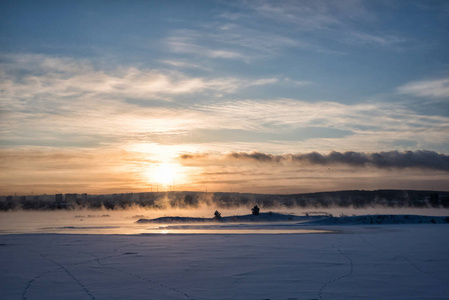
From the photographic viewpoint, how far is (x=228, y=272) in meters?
13.9

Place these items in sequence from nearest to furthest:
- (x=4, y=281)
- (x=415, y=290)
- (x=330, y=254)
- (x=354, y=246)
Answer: (x=415, y=290) < (x=4, y=281) < (x=330, y=254) < (x=354, y=246)

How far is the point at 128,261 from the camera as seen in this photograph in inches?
658

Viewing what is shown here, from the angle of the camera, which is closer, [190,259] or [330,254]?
[190,259]

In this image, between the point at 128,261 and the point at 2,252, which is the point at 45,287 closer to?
the point at 128,261

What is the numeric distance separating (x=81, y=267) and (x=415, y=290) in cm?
1039

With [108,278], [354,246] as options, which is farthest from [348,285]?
[354,246]

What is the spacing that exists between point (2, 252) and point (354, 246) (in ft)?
53.3

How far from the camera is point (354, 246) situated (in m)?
21.8

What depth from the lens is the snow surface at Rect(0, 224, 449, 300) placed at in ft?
35.9

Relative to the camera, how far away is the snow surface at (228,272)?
1094cm

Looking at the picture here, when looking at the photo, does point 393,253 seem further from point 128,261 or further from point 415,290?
point 128,261

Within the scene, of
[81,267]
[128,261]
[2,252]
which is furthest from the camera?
[2,252]

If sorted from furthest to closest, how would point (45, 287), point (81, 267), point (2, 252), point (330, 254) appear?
point (2, 252) → point (330, 254) → point (81, 267) → point (45, 287)

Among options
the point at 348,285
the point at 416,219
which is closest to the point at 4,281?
the point at 348,285
